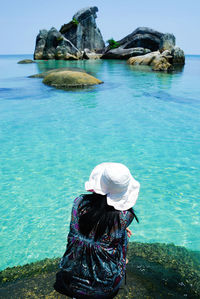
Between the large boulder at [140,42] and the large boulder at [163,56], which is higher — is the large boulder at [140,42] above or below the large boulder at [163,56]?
above

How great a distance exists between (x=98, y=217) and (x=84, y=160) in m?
4.70

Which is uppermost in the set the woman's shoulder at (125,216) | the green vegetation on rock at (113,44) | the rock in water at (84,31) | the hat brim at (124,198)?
the rock in water at (84,31)

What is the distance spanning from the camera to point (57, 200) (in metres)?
5.02

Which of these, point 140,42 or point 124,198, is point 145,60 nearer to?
point 140,42

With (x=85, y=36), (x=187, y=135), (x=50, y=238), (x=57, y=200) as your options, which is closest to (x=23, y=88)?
(x=187, y=135)

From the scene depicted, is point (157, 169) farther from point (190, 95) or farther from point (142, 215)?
point (190, 95)

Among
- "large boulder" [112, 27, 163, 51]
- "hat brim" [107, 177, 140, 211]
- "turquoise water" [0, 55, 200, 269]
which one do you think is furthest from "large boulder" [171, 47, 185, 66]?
"hat brim" [107, 177, 140, 211]

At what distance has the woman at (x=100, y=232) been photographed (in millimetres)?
2020

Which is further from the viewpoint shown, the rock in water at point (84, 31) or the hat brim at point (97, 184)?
the rock in water at point (84, 31)

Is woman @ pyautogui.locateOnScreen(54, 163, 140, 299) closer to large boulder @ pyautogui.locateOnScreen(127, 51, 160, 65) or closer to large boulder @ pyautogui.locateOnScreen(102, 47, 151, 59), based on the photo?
large boulder @ pyautogui.locateOnScreen(127, 51, 160, 65)

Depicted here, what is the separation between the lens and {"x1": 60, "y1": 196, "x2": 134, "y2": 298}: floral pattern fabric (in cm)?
207

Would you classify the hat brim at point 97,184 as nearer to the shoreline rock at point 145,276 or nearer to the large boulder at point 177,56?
the shoreline rock at point 145,276

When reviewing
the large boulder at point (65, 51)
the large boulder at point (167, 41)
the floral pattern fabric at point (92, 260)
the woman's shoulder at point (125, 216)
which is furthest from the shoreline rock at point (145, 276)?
the large boulder at point (65, 51)

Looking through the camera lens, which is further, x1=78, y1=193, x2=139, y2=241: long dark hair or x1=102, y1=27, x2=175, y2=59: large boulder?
x1=102, y1=27, x2=175, y2=59: large boulder
